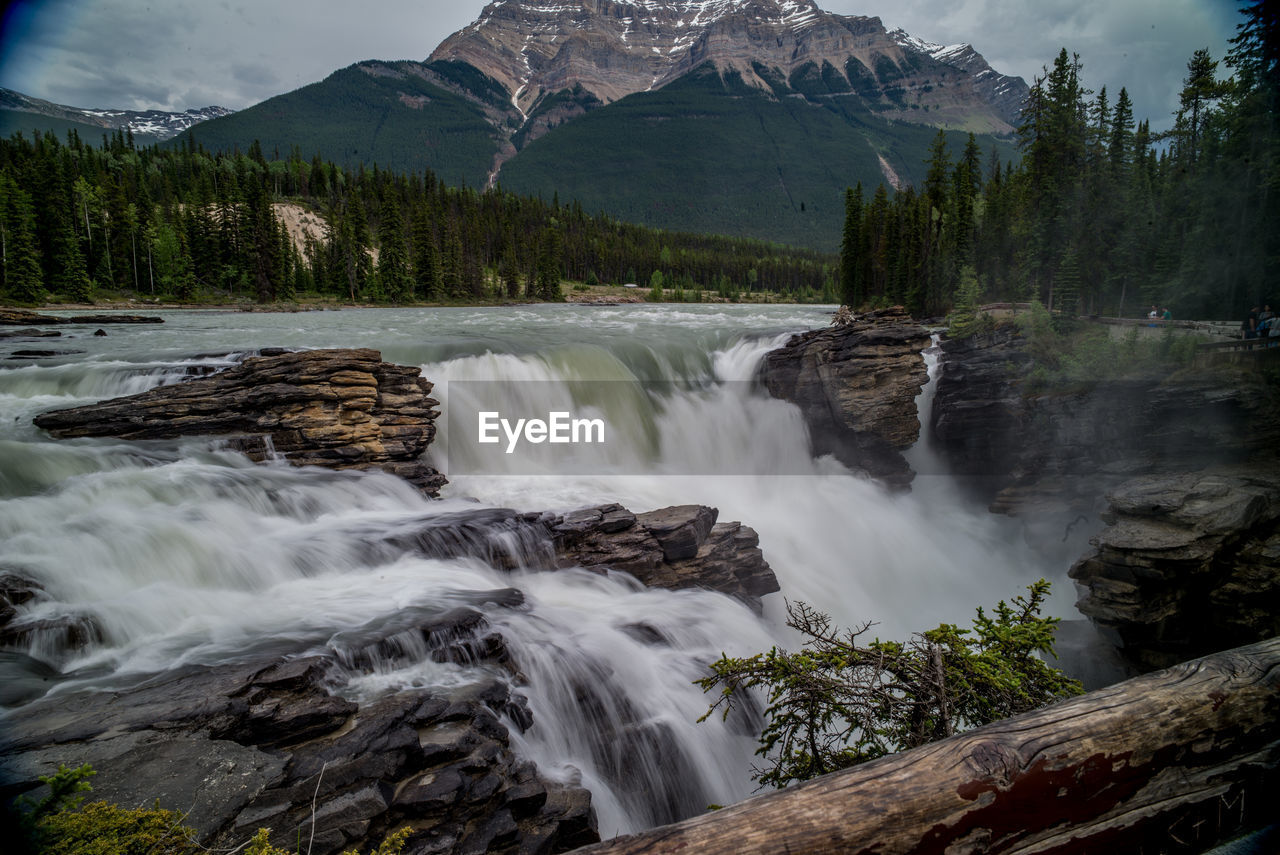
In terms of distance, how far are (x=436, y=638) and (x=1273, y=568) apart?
1387 cm

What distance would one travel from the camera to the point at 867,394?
1950 cm

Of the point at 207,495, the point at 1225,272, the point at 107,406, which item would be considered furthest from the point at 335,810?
the point at 1225,272

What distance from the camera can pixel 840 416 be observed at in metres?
19.9

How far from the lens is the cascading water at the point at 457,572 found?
646 cm

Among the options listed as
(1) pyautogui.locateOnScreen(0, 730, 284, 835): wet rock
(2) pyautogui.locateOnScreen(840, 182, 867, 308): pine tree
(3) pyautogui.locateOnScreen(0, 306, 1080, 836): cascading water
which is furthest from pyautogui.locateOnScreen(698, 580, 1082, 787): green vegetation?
(2) pyautogui.locateOnScreen(840, 182, 867, 308): pine tree

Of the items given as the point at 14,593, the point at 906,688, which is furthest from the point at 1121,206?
the point at 14,593

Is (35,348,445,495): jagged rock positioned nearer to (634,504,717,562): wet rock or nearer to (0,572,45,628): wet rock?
(634,504,717,562): wet rock

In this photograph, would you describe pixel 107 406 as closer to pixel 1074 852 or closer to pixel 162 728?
pixel 162 728

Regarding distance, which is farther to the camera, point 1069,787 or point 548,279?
point 548,279

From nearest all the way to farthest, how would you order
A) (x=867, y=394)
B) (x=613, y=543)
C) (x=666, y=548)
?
(x=613, y=543), (x=666, y=548), (x=867, y=394)

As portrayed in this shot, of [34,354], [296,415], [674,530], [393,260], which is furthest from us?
[393,260]

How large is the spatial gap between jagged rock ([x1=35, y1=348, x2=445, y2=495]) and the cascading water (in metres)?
0.56

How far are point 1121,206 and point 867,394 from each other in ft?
61.3

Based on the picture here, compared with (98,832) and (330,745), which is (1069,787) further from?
(330,745)
